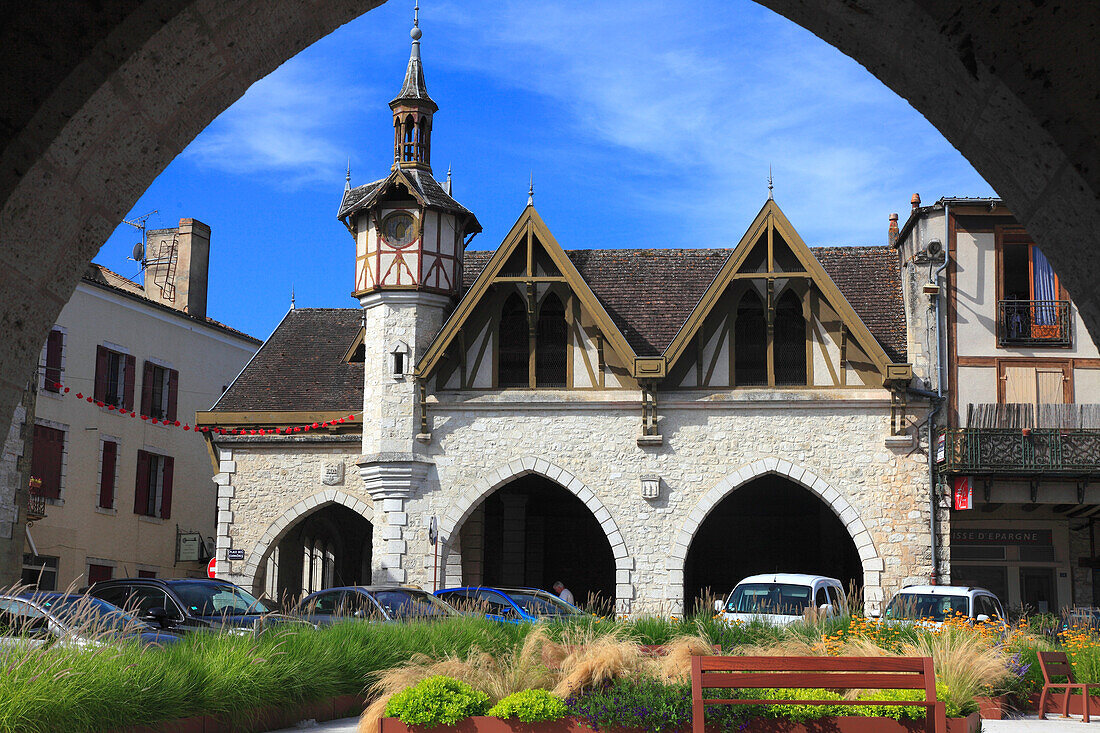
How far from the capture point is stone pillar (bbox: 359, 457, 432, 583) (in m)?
21.9

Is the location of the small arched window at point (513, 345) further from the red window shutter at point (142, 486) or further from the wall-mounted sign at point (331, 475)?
the red window shutter at point (142, 486)

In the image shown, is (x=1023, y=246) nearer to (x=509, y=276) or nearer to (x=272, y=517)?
(x=509, y=276)

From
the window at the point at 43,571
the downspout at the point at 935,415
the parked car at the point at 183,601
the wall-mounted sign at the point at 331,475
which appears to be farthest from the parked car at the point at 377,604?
A: the window at the point at 43,571

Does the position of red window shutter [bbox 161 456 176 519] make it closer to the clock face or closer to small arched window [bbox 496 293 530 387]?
the clock face

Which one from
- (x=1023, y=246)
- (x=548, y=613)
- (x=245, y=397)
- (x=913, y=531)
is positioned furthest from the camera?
(x=245, y=397)

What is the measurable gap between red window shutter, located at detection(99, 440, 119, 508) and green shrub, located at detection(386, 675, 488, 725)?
2304cm

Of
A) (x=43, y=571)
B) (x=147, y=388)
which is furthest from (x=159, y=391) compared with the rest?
(x=43, y=571)

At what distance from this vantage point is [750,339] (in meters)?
22.0

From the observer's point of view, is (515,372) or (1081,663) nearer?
(1081,663)

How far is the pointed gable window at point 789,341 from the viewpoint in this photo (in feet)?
71.1

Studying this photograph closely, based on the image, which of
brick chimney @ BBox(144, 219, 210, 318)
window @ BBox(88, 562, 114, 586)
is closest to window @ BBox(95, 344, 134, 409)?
brick chimney @ BBox(144, 219, 210, 318)

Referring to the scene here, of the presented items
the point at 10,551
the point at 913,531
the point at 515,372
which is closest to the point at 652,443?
the point at 515,372

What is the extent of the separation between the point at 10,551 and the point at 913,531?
54.8 ft

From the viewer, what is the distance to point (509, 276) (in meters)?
21.8
